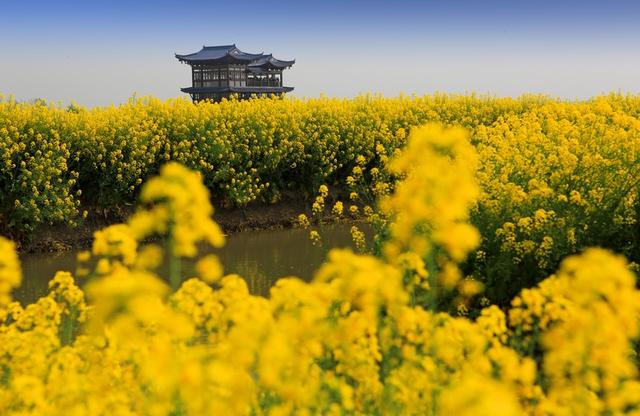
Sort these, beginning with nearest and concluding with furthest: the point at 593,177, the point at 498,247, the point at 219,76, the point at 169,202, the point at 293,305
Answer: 1. the point at 169,202
2. the point at 293,305
3. the point at 498,247
4. the point at 593,177
5. the point at 219,76

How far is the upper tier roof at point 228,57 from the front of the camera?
41531 mm

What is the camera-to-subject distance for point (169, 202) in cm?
313

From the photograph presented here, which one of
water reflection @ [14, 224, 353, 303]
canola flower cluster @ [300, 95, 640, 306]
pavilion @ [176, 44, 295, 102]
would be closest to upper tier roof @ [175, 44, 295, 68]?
pavilion @ [176, 44, 295, 102]

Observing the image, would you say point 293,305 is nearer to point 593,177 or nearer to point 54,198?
point 593,177

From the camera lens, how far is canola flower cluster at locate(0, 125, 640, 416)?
2861 millimetres

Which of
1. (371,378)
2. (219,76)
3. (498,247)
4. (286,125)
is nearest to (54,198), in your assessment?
(286,125)

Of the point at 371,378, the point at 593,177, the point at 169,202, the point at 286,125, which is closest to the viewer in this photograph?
the point at 169,202

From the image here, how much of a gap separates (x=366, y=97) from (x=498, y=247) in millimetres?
10503

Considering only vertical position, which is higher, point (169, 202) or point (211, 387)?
point (169, 202)

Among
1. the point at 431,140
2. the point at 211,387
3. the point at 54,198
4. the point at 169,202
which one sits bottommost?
the point at 54,198

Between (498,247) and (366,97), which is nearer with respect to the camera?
(498,247)

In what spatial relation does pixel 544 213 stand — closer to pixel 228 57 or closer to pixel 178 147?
pixel 178 147

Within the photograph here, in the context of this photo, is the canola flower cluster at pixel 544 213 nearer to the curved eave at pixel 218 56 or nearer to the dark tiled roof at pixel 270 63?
the curved eave at pixel 218 56

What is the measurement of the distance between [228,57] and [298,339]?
39.6 meters
